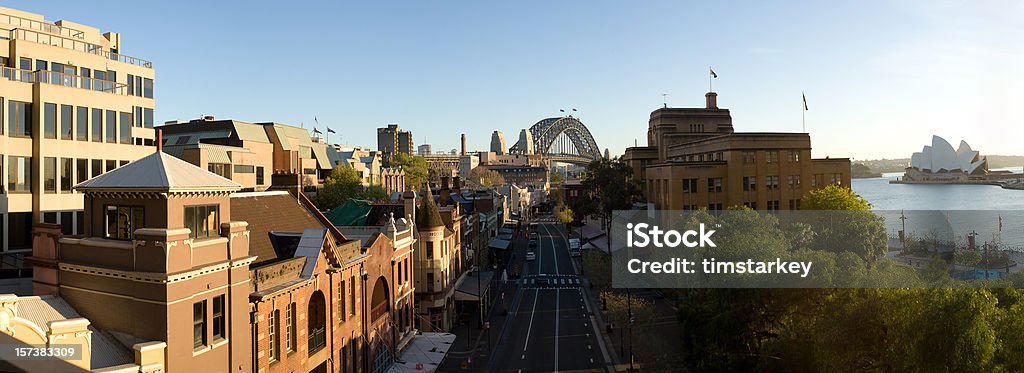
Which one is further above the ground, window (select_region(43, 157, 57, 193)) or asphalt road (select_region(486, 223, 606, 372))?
window (select_region(43, 157, 57, 193))

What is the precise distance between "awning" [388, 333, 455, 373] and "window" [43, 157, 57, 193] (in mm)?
22124

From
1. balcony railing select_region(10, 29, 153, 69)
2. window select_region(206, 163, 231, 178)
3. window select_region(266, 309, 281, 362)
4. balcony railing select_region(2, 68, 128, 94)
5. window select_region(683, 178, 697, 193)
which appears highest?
balcony railing select_region(10, 29, 153, 69)

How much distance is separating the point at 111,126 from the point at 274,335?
22.5 m

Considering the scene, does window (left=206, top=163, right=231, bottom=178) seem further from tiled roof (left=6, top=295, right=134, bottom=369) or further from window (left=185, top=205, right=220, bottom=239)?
window (left=185, top=205, right=220, bottom=239)

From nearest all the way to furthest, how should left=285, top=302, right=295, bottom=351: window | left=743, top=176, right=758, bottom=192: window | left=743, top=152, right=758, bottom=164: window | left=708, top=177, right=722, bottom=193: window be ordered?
1. left=285, top=302, right=295, bottom=351: window
2. left=708, top=177, right=722, bottom=193: window
3. left=743, top=152, right=758, bottom=164: window
4. left=743, top=176, right=758, bottom=192: window

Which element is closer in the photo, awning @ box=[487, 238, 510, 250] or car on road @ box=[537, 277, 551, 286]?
car on road @ box=[537, 277, 551, 286]

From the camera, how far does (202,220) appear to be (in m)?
19.8

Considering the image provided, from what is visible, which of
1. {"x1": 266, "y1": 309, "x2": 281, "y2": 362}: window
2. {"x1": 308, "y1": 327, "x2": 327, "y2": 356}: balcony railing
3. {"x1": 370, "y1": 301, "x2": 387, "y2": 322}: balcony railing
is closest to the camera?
{"x1": 266, "y1": 309, "x2": 281, "y2": 362}: window

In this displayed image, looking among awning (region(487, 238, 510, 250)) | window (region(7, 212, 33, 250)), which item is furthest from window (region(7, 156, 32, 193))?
awning (region(487, 238, 510, 250))

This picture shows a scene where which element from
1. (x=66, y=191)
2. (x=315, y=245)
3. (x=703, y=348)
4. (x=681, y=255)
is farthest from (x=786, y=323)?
(x=66, y=191)

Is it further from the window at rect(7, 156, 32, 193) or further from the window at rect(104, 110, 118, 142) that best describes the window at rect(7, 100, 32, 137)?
Result: the window at rect(104, 110, 118, 142)

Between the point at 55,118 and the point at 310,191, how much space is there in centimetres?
5146

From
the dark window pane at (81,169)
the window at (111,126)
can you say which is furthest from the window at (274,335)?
the window at (111,126)

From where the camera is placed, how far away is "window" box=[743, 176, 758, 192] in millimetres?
69250
